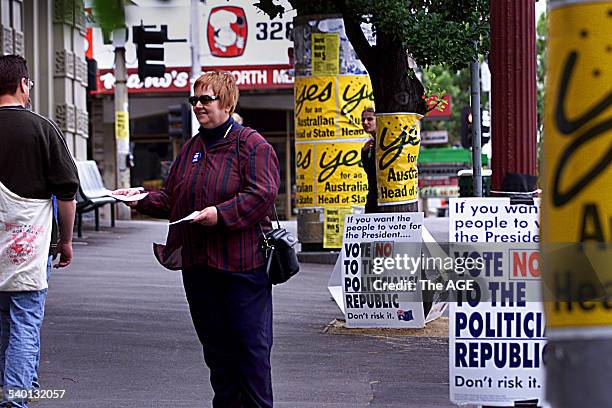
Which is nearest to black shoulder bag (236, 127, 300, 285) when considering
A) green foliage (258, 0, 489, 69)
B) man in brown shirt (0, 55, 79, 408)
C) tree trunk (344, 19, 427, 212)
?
man in brown shirt (0, 55, 79, 408)

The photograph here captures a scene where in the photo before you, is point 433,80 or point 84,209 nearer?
point 433,80

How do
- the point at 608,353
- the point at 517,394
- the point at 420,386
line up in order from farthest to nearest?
the point at 420,386 < the point at 517,394 < the point at 608,353

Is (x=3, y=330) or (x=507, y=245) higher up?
(x=507, y=245)

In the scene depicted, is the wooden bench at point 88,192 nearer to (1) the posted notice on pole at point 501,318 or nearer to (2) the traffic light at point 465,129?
(2) the traffic light at point 465,129

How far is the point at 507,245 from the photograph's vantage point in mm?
6328

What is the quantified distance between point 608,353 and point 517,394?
4.07m

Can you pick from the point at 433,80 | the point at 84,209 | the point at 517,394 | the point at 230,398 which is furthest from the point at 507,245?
the point at 84,209

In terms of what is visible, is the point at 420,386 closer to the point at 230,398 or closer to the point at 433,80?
the point at 230,398

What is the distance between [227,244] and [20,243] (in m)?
1.16

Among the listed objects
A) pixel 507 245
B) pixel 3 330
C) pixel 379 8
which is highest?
pixel 379 8

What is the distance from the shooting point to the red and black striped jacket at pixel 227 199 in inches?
223

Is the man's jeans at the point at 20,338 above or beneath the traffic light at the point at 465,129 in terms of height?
beneath

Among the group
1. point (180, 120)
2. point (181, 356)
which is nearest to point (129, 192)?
point (181, 356)

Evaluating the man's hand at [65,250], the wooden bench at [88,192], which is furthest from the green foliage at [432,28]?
the wooden bench at [88,192]
